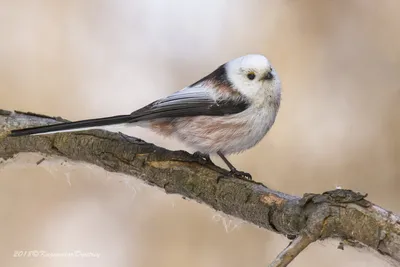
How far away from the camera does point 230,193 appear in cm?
83

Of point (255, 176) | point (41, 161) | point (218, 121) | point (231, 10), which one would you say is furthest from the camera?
point (231, 10)

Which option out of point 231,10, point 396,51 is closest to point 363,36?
point 396,51

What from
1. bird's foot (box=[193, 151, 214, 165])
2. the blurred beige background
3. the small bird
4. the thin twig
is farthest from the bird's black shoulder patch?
the blurred beige background

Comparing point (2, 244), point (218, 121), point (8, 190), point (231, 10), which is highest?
point (231, 10)

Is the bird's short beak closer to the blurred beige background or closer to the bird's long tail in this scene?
the bird's long tail

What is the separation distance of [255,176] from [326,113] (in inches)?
9.9

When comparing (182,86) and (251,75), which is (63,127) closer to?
(251,75)

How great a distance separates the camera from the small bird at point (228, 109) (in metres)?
0.88

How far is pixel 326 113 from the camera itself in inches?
60.7

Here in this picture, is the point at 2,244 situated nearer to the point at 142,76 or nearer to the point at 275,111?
the point at 142,76

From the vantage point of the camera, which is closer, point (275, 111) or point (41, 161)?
point (275, 111)

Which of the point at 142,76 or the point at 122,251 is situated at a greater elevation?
the point at 142,76

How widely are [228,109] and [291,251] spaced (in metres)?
0.30

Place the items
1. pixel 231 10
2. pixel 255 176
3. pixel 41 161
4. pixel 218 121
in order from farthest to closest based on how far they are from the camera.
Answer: pixel 231 10, pixel 255 176, pixel 41 161, pixel 218 121
